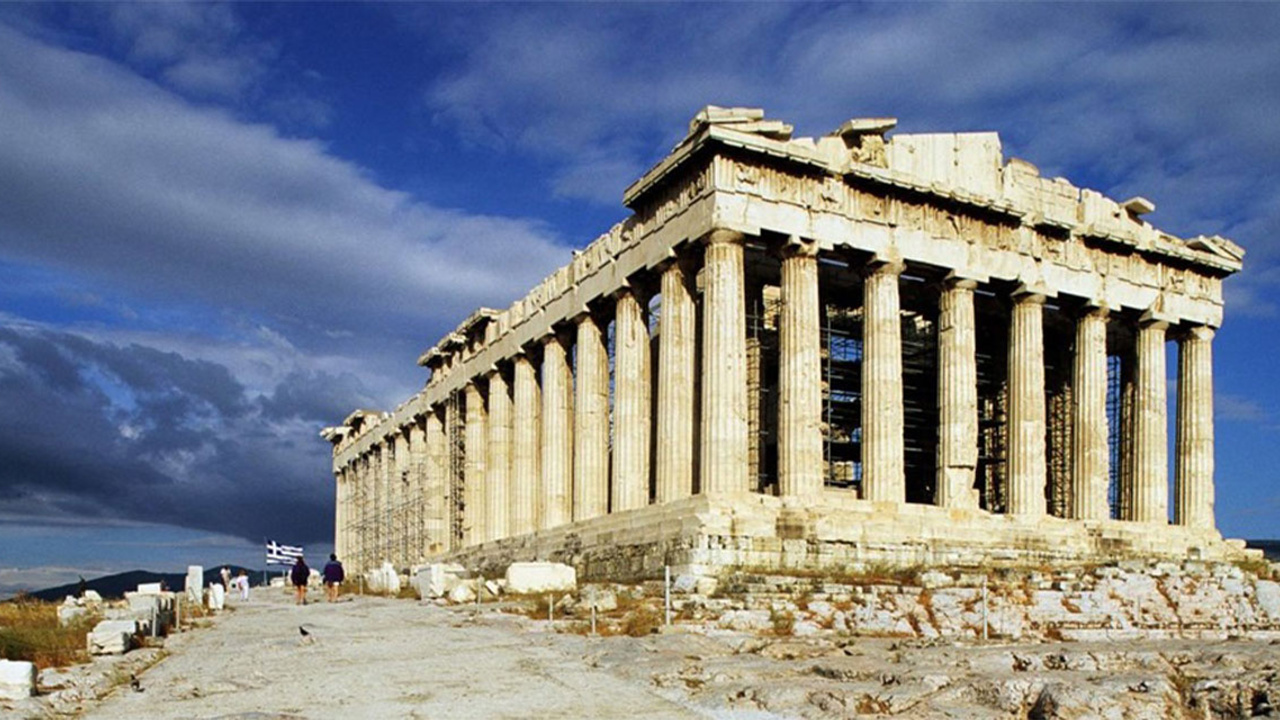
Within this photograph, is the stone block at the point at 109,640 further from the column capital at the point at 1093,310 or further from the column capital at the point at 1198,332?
the column capital at the point at 1198,332

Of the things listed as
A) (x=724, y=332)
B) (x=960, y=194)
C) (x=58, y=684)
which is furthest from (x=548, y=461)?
(x=58, y=684)

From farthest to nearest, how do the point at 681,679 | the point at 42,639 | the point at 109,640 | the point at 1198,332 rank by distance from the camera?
the point at 1198,332
the point at 42,639
the point at 109,640
the point at 681,679

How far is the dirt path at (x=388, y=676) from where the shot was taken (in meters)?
15.0

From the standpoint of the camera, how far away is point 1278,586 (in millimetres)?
29547

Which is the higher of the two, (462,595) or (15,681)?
(15,681)

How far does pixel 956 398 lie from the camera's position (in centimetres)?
3675

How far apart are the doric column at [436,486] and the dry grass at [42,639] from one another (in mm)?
28982

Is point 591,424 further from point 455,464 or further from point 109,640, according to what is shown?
point 109,640

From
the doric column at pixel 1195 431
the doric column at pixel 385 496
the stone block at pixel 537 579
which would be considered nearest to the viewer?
the stone block at pixel 537 579

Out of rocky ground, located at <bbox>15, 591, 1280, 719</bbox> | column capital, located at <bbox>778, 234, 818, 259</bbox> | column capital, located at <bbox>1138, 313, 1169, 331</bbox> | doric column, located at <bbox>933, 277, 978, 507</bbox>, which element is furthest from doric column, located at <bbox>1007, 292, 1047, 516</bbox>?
rocky ground, located at <bbox>15, 591, 1280, 719</bbox>

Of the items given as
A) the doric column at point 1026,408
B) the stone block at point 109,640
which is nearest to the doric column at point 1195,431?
the doric column at point 1026,408

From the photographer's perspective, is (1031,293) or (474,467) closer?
(1031,293)

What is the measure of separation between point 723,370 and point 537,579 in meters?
6.89

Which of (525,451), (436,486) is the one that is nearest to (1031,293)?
(525,451)
